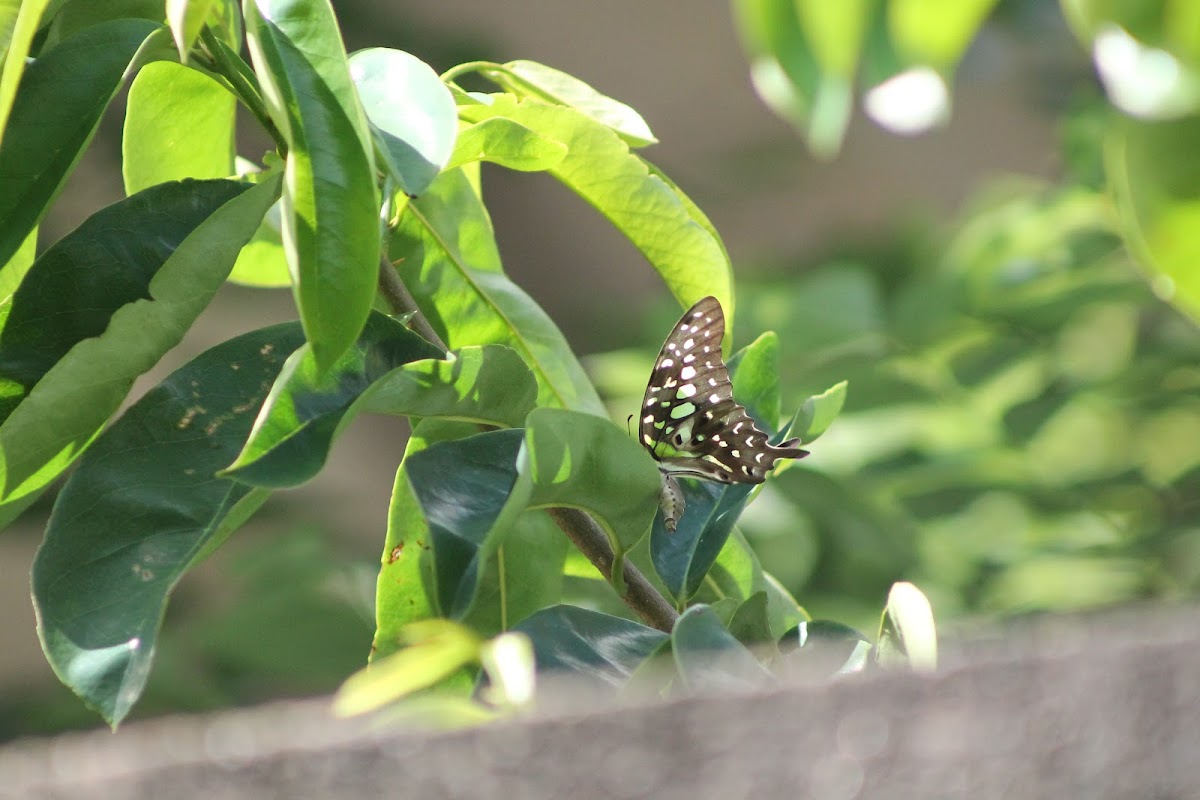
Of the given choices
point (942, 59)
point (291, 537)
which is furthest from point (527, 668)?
point (291, 537)

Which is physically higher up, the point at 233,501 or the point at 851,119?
the point at 233,501

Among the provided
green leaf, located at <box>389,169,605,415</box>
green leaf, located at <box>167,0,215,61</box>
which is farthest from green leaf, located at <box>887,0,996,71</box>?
green leaf, located at <box>167,0,215,61</box>

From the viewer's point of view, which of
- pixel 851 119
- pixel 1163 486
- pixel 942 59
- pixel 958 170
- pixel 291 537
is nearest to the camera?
pixel 942 59

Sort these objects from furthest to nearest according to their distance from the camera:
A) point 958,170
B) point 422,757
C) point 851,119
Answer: point 958,170 → point 851,119 → point 422,757

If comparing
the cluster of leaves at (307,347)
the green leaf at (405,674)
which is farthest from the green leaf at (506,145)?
the green leaf at (405,674)

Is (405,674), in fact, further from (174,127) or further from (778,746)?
(174,127)

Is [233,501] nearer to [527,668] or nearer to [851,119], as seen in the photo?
[527,668]
